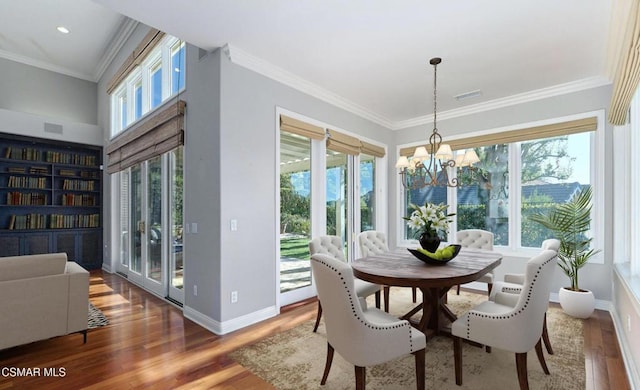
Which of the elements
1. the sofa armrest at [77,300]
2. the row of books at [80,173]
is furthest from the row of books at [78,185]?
the sofa armrest at [77,300]

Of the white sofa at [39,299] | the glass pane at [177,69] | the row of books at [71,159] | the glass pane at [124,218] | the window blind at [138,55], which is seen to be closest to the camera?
the white sofa at [39,299]

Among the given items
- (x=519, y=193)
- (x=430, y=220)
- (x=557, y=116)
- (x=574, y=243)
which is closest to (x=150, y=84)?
(x=430, y=220)

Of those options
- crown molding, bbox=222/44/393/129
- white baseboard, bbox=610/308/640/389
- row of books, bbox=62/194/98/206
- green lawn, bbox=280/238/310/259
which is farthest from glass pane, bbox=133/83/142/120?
white baseboard, bbox=610/308/640/389

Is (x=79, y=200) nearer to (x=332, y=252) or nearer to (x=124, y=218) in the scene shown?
(x=124, y=218)

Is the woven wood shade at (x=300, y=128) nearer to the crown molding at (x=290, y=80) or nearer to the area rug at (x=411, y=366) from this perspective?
the crown molding at (x=290, y=80)

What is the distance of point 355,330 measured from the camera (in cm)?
173

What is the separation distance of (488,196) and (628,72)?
8.14 feet

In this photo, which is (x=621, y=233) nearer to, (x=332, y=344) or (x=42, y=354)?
(x=332, y=344)

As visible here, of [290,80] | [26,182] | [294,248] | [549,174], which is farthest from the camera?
[26,182]

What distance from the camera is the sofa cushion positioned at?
7.77 ft

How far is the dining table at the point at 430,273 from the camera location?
6.97 feet

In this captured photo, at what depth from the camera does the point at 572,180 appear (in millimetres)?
3885

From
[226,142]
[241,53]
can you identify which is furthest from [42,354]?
[241,53]

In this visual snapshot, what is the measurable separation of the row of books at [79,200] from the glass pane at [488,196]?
24.2ft
